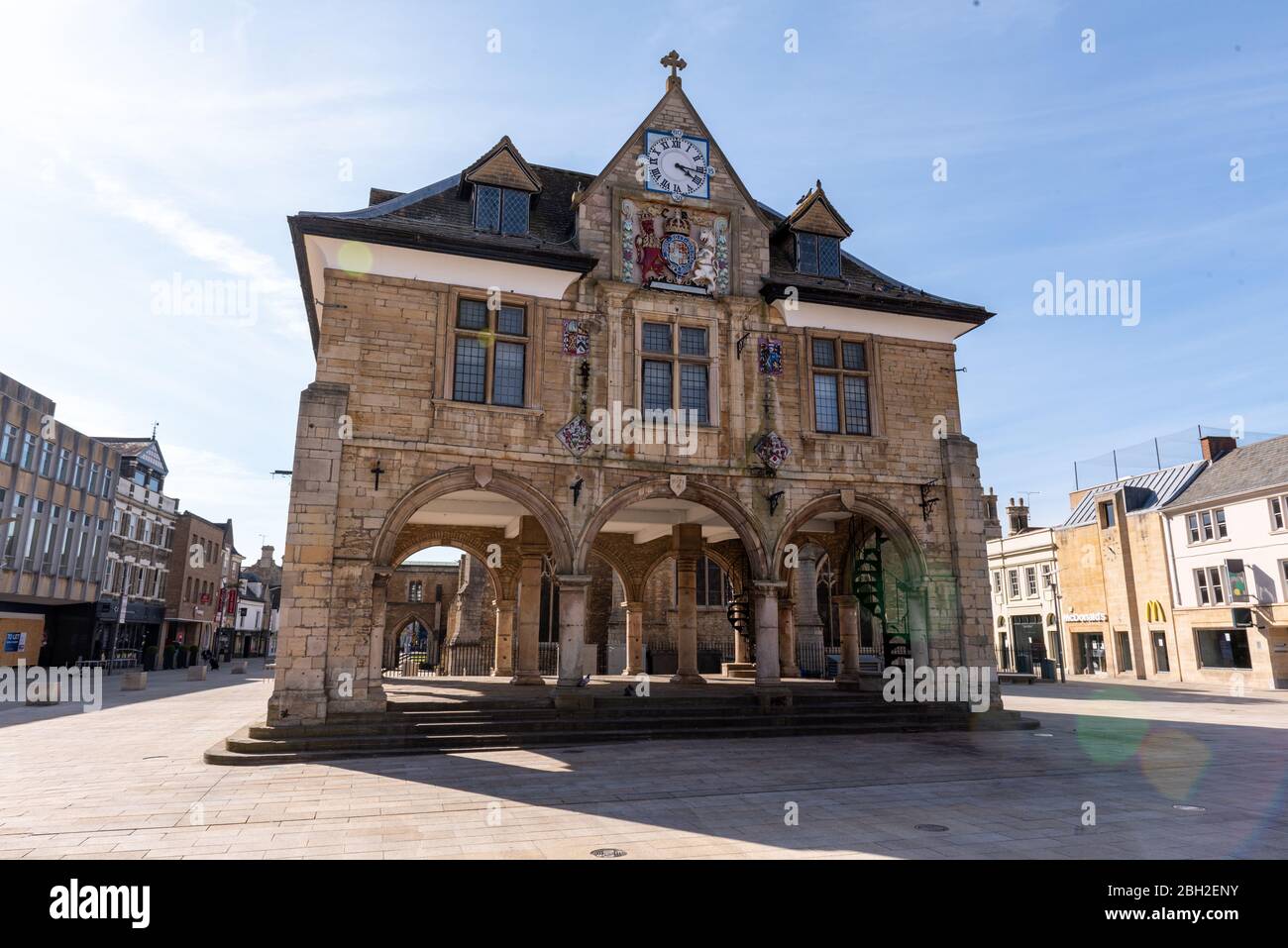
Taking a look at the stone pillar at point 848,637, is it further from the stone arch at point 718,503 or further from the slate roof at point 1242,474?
the slate roof at point 1242,474

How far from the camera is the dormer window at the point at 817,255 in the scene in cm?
1836

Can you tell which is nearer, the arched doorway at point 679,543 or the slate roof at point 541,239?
the slate roof at point 541,239

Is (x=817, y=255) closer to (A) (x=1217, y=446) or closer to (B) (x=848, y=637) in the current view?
(B) (x=848, y=637)

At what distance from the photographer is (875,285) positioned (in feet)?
60.8

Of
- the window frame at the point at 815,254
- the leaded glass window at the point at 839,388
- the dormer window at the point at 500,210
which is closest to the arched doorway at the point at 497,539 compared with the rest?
the dormer window at the point at 500,210

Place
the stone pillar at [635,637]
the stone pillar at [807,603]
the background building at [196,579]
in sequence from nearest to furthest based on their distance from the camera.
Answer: the stone pillar at [635,637]
the stone pillar at [807,603]
the background building at [196,579]

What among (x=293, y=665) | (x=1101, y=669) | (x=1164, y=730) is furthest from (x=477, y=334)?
(x=1101, y=669)

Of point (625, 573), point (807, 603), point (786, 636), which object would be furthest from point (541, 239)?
point (807, 603)

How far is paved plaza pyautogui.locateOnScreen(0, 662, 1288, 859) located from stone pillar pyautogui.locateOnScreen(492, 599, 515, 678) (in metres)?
9.55

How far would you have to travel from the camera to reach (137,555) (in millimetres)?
44750

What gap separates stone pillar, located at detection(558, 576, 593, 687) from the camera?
14609 mm

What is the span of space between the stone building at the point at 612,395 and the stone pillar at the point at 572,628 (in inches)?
2.1
